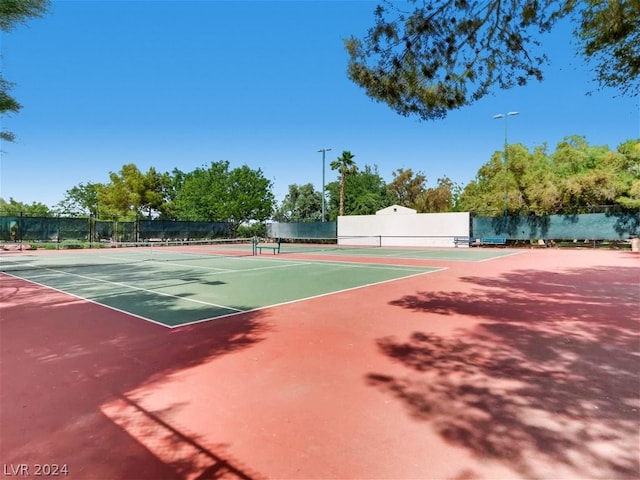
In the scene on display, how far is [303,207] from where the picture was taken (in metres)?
49.3

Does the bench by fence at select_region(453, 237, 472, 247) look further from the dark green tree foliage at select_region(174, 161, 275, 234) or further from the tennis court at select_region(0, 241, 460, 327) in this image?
the dark green tree foliage at select_region(174, 161, 275, 234)

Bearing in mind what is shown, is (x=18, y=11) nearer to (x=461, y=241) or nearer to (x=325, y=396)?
(x=325, y=396)

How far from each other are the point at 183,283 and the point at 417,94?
7.27 m

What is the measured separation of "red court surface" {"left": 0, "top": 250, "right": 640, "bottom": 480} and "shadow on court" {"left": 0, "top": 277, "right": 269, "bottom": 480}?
15 mm

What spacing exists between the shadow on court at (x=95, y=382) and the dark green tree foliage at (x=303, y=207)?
139ft

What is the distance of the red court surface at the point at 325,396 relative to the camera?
2.38m

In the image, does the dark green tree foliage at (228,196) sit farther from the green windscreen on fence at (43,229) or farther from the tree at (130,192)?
the green windscreen on fence at (43,229)

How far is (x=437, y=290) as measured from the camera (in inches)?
341

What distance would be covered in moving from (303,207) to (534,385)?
46396mm

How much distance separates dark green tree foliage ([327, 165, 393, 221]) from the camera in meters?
50.2

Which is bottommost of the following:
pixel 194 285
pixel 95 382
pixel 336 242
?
pixel 95 382

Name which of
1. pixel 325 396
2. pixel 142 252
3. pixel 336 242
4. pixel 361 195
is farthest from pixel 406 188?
pixel 325 396

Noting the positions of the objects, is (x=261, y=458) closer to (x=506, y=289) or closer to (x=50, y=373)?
(x=50, y=373)

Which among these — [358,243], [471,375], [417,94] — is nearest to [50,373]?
[471,375]
